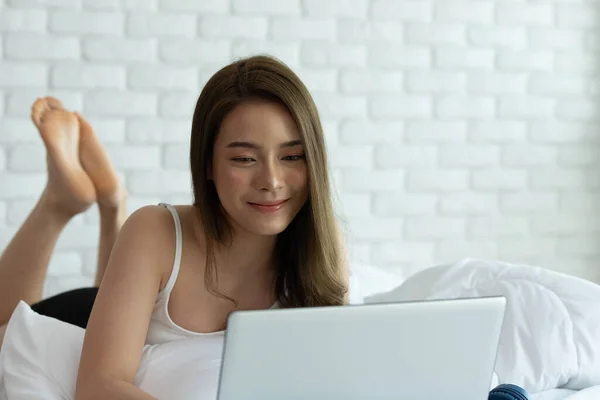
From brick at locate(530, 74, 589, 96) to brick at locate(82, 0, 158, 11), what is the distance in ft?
4.89

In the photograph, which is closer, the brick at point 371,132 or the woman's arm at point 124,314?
the woman's arm at point 124,314

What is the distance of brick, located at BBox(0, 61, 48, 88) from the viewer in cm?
274

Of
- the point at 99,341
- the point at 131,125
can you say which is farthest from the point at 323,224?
the point at 131,125

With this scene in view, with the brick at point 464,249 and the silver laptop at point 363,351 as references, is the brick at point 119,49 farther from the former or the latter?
the silver laptop at point 363,351

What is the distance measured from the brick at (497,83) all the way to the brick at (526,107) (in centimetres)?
3

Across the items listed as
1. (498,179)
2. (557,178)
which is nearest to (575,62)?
(557,178)

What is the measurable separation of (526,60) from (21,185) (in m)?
1.92

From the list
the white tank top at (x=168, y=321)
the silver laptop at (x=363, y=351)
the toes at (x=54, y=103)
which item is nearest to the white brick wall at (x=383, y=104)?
the toes at (x=54, y=103)

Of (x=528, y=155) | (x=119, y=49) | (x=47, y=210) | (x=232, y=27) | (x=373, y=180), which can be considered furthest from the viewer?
(x=528, y=155)

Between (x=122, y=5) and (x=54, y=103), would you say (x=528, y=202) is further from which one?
(x=54, y=103)

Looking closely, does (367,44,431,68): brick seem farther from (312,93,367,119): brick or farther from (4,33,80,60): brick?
(4,33,80,60): brick

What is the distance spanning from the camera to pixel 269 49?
9.96 ft

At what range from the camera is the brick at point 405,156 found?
10.6 feet

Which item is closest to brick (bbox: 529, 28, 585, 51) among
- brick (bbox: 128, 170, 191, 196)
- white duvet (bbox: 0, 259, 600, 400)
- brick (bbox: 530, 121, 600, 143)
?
brick (bbox: 530, 121, 600, 143)
